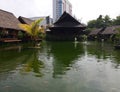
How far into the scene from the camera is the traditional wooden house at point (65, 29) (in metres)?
44.8

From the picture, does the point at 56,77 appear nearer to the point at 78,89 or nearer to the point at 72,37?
the point at 78,89

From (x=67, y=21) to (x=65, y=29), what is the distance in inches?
65.3

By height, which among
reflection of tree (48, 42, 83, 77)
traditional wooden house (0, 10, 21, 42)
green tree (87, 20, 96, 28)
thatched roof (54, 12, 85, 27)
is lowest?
reflection of tree (48, 42, 83, 77)

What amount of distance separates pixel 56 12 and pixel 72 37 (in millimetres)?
102703

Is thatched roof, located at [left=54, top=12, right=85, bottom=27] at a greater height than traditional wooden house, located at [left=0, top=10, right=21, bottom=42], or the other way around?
thatched roof, located at [left=54, top=12, right=85, bottom=27]

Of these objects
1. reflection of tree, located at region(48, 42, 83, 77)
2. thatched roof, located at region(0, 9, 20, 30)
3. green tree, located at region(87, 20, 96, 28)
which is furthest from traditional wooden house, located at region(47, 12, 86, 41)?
green tree, located at region(87, 20, 96, 28)

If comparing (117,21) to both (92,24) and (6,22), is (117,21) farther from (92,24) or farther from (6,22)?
(6,22)

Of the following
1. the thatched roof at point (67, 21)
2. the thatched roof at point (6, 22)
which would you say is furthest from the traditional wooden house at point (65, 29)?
the thatched roof at point (6, 22)

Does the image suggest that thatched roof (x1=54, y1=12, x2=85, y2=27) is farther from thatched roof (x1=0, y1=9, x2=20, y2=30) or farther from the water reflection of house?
the water reflection of house

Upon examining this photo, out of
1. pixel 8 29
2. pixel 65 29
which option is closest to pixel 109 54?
pixel 8 29

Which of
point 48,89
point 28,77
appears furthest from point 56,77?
point 48,89

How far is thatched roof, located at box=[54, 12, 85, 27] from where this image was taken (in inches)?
1767

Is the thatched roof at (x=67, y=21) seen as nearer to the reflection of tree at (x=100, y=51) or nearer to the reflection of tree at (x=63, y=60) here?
the reflection of tree at (x=100, y=51)

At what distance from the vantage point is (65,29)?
45.9m
